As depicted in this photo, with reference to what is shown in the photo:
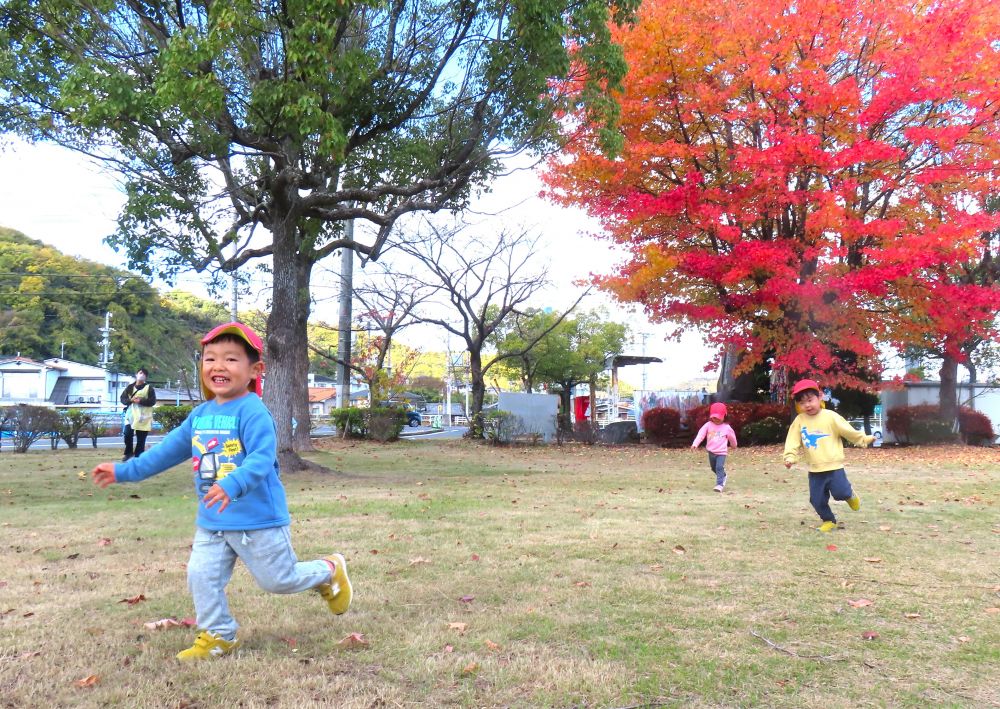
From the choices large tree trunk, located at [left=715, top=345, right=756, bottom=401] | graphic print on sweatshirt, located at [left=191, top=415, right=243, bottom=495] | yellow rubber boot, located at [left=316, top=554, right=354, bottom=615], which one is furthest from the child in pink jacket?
large tree trunk, located at [left=715, top=345, right=756, bottom=401]

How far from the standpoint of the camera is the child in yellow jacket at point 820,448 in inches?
274

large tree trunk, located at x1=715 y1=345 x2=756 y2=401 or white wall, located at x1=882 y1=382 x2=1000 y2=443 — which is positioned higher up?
large tree trunk, located at x1=715 y1=345 x2=756 y2=401

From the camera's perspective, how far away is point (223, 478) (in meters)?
3.28

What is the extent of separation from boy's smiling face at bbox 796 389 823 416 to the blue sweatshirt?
5.18 m

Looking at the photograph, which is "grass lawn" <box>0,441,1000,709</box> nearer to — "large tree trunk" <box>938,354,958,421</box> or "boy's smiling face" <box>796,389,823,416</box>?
"boy's smiling face" <box>796,389,823,416</box>

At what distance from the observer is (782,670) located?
323 centimetres

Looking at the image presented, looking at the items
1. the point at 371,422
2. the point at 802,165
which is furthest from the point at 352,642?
the point at 371,422

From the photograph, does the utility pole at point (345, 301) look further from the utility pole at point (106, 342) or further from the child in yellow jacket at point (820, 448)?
the utility pole at point (106, 342)

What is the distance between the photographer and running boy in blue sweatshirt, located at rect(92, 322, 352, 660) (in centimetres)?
337

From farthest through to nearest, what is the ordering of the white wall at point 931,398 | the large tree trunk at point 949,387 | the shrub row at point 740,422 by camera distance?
1. the white wall at point 931,398
2. the large tree trunk at point 949,387
3. the shrub row at point 740,422

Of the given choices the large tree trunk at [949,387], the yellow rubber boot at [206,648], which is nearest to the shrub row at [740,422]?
the large tree trunk at [949,387]

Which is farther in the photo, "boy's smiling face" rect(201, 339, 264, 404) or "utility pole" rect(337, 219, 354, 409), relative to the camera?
"utility pole" rect(337, 219, 354, 409)

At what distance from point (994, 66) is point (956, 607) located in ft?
51.0

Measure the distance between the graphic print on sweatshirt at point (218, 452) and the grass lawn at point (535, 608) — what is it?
0.79 metres
